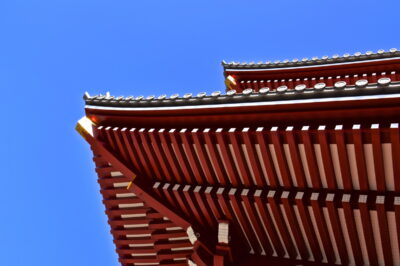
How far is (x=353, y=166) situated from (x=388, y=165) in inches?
19.6

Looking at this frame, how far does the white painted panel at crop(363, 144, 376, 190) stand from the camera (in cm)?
585

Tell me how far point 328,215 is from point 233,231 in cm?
202

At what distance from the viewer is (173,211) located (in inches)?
326

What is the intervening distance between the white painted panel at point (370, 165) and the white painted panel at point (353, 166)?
17 centimetres

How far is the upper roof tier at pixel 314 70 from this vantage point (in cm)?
1166

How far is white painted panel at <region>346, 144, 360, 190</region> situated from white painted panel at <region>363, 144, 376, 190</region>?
6.5 inches

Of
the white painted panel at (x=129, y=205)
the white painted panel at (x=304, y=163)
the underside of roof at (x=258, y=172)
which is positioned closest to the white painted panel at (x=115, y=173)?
the underside of roof at (x=258, y=172)

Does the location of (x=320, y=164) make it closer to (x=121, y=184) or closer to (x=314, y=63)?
(x=121, y=184)

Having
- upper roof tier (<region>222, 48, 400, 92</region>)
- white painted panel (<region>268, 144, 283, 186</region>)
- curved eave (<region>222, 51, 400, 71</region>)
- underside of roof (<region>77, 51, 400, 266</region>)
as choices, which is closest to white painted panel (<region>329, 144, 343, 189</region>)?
underside of roof (<region>77, 51, 400, 266</region>)

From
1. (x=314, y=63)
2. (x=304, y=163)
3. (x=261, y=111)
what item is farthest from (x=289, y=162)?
(x=314, y=63)

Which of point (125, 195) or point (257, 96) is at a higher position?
point (257, 96)

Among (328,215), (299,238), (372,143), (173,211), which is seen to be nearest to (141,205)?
(173,211)

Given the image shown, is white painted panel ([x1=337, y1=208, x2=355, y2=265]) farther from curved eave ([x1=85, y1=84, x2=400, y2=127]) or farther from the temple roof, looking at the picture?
the temple roof

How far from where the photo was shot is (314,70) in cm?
1270
